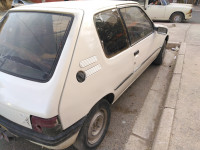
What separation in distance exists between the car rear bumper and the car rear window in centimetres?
50

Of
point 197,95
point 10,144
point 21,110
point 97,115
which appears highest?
point 21,110

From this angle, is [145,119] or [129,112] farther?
[129,112]

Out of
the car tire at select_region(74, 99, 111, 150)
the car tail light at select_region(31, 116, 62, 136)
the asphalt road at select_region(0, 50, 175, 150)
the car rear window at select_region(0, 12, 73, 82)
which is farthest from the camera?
the asphalt road at select_region(0, 50, 175, 150)

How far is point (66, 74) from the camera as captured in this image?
5.18 ft

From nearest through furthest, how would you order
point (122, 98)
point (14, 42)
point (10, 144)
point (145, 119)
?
point (14, 42), point (10, 144), point (145, 119), point (122, 98)

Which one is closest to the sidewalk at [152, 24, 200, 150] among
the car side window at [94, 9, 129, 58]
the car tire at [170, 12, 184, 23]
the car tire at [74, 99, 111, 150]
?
the car tire at [74, 99, 111, 150]

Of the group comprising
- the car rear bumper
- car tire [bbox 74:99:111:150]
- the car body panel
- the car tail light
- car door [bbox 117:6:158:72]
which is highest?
the car body panel

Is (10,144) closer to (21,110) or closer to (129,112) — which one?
(21,110)

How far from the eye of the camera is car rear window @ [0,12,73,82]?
5.53 ft

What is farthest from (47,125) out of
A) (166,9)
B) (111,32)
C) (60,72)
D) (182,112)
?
(166,9)

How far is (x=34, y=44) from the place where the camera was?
1.84m

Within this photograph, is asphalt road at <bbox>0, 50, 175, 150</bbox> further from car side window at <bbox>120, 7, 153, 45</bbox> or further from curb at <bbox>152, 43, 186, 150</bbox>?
car side window at <bbox>120, 7, 153, 45</bbox>

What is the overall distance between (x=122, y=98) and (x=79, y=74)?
73.1 inches

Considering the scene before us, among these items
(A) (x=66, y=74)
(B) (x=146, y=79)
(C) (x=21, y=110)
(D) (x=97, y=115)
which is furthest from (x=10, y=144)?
(B) (x=146, y=79)
